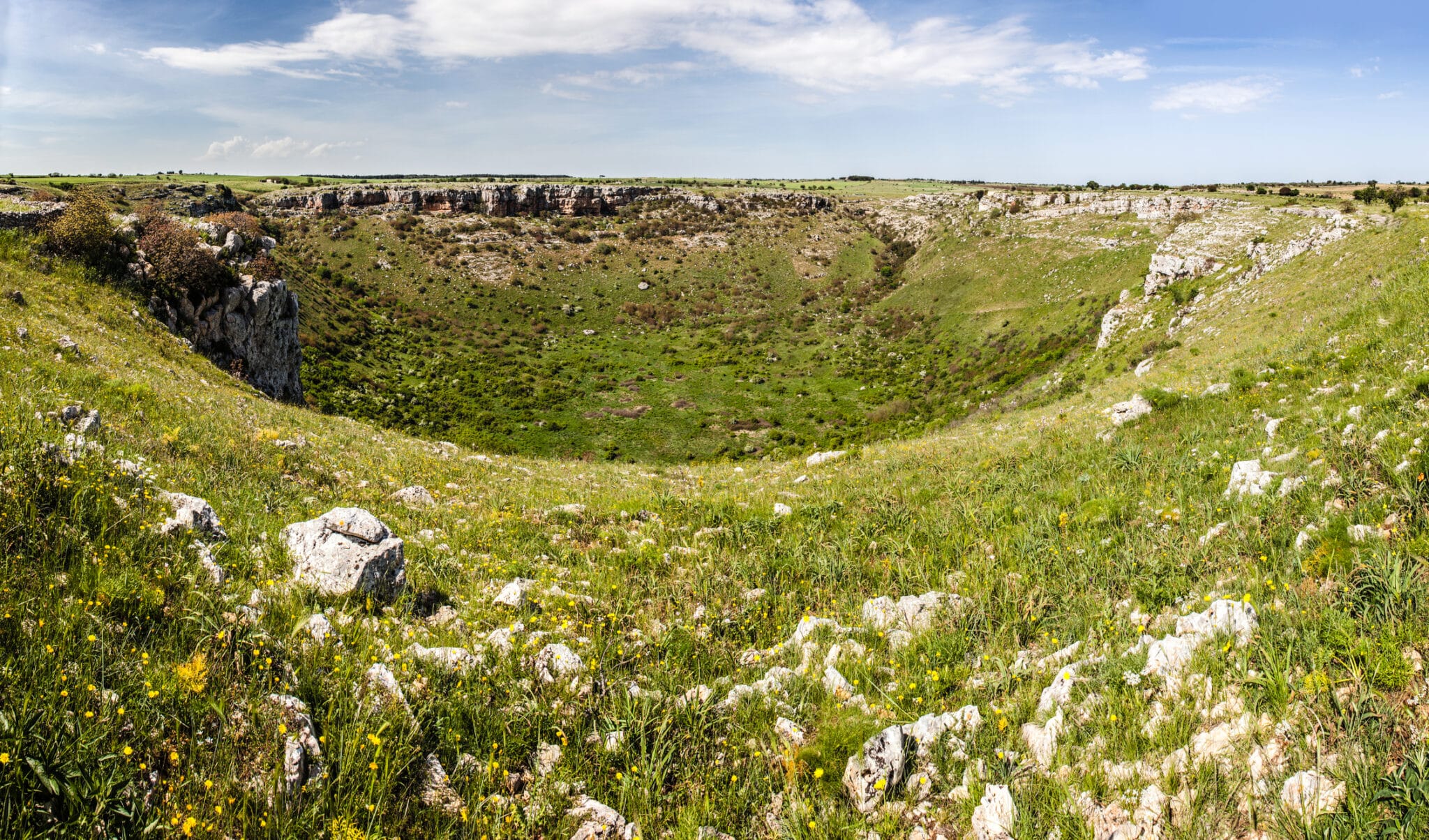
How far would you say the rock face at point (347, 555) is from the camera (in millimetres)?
6883

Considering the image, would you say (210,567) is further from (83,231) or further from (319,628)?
(83,231)

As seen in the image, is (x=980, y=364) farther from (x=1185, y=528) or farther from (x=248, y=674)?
(x=248, y=674)

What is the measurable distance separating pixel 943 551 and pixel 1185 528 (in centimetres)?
329

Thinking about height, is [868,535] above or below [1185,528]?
below

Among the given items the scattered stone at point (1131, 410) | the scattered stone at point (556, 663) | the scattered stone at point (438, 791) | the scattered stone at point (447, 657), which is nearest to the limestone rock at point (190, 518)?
the scattered stone at point (447, 657)

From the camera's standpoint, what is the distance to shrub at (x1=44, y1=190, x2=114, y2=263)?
25250 millimetres

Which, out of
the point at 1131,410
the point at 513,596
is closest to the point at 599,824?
the point at 513,596

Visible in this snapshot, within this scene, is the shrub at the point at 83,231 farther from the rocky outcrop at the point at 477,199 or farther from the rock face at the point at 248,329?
the rocky outcrop at the point at 477,199

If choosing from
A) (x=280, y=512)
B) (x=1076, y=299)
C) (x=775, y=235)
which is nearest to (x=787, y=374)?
(x=1076, y=299)

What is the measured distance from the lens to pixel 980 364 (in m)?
67.9

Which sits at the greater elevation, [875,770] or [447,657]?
[447,657]

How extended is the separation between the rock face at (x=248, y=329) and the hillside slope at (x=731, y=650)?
22312 mm

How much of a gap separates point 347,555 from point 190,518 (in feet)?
6.01

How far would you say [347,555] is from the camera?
7.05 m
